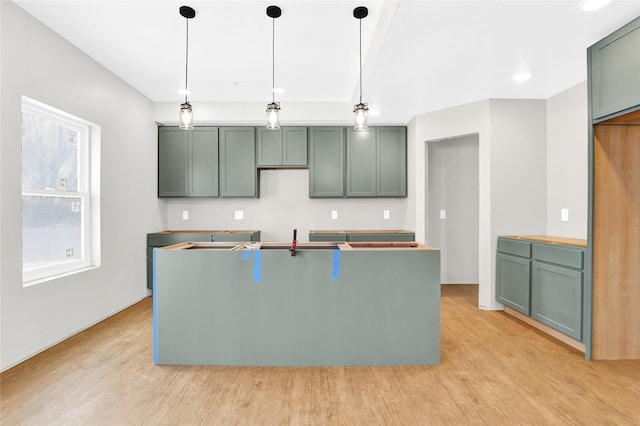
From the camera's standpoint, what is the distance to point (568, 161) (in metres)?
3.79

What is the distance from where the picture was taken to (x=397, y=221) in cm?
552

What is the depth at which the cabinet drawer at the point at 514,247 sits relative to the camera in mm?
3611

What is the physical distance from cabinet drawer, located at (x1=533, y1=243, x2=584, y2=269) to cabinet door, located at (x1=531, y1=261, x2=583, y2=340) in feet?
0.17

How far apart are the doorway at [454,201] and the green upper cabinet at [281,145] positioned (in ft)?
6.48

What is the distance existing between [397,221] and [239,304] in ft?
11.2

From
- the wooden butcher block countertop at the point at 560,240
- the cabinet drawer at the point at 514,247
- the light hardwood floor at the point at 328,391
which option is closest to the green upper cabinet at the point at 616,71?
the wooden butcher block countertop at the point at 560,240

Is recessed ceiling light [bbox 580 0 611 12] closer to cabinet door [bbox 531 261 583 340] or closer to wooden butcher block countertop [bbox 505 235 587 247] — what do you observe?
wooden butcher block countertop [bbox 505 235 587 247]

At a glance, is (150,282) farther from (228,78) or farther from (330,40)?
(330,40)

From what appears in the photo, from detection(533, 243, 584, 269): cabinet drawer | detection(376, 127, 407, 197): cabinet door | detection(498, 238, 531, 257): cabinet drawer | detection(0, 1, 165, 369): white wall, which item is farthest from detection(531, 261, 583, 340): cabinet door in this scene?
detection(0, 1, 165, 369): white wall

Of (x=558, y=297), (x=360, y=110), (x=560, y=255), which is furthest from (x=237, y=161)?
(x=558, y=297)

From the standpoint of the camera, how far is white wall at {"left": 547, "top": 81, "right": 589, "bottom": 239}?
3.56m

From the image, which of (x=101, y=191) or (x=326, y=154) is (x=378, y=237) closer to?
(x=326, y=154)

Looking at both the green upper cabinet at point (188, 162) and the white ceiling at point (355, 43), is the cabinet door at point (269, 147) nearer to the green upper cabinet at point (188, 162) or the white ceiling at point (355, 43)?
the green upper cabinet at point (188, 162)

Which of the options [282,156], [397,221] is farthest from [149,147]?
[397,221]
